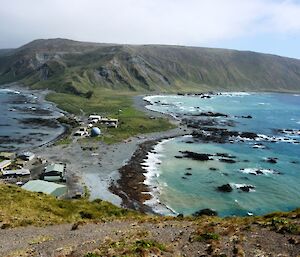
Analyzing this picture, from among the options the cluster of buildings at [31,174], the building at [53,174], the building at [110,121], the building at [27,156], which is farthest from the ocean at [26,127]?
the building at [53,174]

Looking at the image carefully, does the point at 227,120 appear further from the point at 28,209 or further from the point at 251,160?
the point at 28,209

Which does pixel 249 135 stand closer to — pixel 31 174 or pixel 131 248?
pixel 31 174

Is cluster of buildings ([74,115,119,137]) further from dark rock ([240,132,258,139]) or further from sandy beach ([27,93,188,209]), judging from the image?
dark rock ([240,132,258,139])

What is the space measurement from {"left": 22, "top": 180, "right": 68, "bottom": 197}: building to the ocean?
38.7 metres

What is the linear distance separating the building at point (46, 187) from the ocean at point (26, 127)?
3873cm

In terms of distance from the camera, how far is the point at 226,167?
321 feet

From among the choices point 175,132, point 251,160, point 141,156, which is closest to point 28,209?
point 141,156

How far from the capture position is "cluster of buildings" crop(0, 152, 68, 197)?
2832 inches

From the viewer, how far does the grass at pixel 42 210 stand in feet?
133

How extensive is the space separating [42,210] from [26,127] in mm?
103928

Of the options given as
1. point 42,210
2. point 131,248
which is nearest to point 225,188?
point 42,210

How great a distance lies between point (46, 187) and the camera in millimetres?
72125

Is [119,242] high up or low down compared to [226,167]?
up

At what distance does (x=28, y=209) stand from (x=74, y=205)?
7700 millimetres
